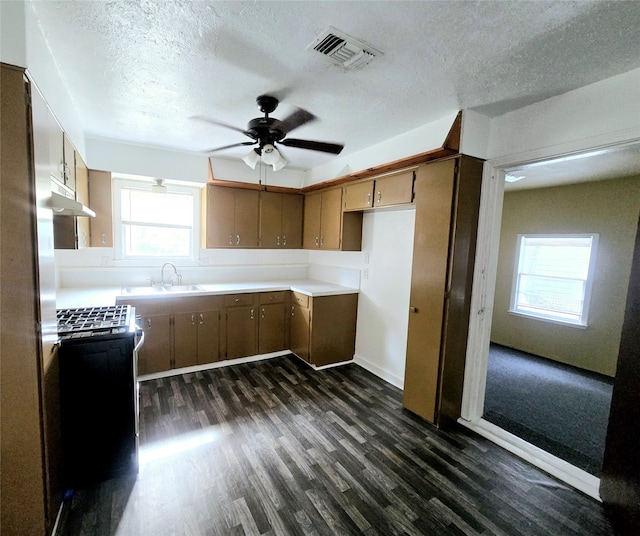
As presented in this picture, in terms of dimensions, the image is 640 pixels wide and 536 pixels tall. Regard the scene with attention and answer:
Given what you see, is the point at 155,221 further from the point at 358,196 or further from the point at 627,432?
the point at 627,432

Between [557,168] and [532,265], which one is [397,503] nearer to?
[557,168]

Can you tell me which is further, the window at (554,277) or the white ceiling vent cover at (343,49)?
the window at (554,277)

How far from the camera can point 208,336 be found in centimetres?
337

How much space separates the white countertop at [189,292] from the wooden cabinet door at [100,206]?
514 millimetres

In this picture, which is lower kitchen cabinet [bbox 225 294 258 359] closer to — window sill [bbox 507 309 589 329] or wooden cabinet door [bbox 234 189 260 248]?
wooden cabinet door [bbox 234 189 260 248]

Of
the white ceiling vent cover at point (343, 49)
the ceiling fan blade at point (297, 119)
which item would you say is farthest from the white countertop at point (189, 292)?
the white ceiling vent cover at point (343, 49)

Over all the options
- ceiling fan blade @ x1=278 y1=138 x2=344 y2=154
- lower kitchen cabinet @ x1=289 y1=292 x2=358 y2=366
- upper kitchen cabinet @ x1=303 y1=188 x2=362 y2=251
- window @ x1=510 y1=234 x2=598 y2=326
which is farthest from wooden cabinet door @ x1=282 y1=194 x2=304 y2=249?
window @ x1=510 y1=234 x2=598 y2=326

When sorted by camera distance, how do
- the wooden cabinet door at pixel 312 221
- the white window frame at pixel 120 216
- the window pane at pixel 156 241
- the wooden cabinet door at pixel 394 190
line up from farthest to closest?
the wooden cabinet door at pixel 312 221 < the window pane at pixel 156 241 < the white window frame at pixel 120 216 < the wooden cabinet door at pixel 394 190

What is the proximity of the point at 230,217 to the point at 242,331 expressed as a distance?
4.73ft

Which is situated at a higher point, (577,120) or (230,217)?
(577,120)

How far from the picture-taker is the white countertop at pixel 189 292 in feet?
8.40

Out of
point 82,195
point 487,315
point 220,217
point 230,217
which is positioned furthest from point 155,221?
point 487,315

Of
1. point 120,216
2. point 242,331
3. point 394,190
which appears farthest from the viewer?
point 242,331

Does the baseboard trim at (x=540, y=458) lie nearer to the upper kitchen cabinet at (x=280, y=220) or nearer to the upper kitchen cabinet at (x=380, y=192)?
the upper kitchen cabinet at (x=380, y=192)
